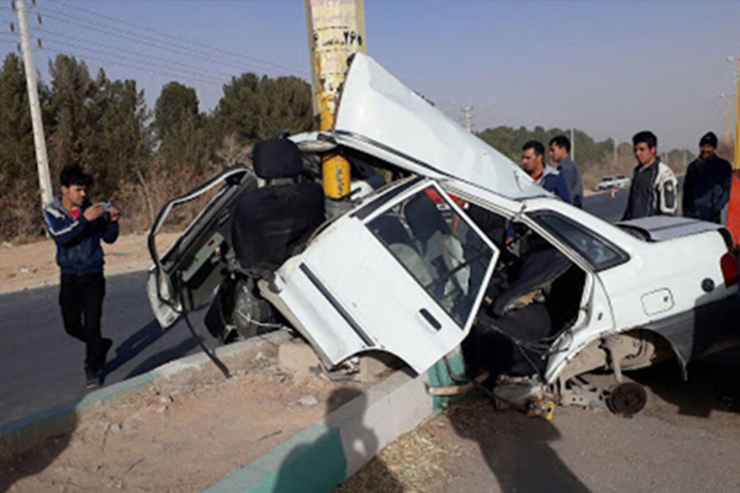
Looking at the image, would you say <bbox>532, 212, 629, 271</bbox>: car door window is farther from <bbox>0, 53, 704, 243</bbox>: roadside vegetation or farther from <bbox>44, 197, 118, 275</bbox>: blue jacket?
<bbox>0, 53, 704, 243</bbox>: roadside vegetation

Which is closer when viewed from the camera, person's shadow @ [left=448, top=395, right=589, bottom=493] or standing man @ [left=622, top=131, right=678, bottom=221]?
person's shadow @ [left=448, top=395, right=589, bottom=493]

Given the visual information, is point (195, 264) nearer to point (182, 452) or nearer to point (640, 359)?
point (182, 452)

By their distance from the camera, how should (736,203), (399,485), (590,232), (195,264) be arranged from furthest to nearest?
(736,203), (195,264), (590,232), (399,485)

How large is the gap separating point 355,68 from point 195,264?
7.77ft

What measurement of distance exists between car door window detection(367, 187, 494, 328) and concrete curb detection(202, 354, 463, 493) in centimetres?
73

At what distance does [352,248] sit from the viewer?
4.11m

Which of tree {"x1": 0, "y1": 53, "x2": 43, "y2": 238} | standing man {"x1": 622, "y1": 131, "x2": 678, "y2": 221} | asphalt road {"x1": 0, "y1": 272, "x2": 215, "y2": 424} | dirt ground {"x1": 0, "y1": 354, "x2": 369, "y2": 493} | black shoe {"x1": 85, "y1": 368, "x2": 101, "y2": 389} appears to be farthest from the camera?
tree {"x1": 0, "y1": 53, "x2": 43, "y2": 238}

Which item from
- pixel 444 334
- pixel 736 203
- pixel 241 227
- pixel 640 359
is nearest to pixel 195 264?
pixel 241 227

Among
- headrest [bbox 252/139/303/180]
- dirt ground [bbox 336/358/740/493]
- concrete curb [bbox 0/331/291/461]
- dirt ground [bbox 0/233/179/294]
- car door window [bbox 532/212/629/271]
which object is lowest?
dirt ground [bbox 0/233/179/294]

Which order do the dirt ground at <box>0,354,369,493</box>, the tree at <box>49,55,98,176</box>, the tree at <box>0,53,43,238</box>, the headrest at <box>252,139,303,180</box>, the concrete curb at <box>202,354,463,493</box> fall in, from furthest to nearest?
the tree at <box>49,55,98,176</box> < the tree at <box>0,53,43,238</box> < the headrest at <box>252,139,303,180</box> < the dirt ground at <box>0,354,369,493</box> < the concrete curb at <box>202,354,463,493</box>

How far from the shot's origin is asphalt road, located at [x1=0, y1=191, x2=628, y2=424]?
6020 mm

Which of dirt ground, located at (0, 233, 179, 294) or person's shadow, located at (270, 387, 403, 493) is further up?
person's shadow, located at (270, 387, 403, 493)

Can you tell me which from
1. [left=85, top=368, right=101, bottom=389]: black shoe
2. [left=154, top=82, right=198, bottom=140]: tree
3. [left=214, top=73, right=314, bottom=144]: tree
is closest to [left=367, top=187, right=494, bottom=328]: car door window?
[left=85, top=368, right=101, bottom=389]: black shoe

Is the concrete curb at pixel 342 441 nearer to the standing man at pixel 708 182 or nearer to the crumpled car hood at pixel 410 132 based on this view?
the crumpled car hood at pixel 410 132
